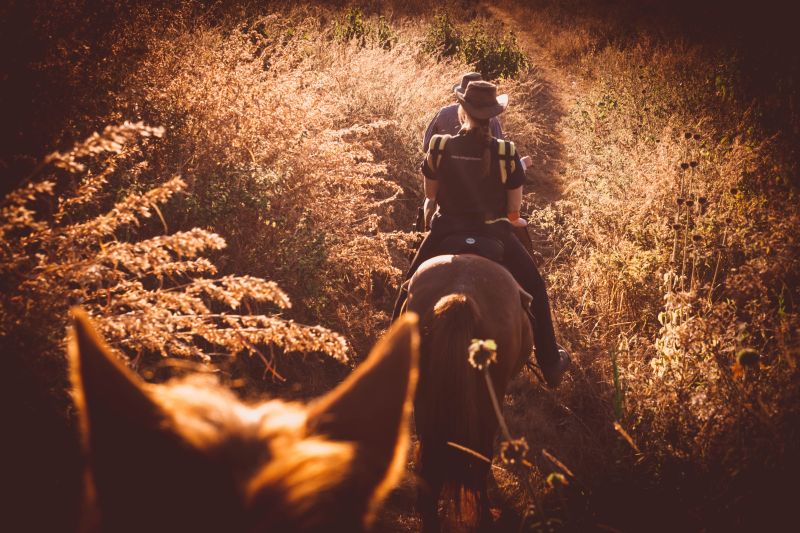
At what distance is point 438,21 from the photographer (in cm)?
1493

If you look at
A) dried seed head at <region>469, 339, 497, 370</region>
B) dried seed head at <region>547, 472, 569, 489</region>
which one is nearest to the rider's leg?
dried seed head at <region>469, 339, 497, 370</region>

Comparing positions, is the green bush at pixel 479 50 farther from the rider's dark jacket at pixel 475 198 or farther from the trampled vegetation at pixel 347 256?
the rider's dark jacket at pixel 475 198

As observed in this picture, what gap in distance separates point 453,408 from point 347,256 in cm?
254

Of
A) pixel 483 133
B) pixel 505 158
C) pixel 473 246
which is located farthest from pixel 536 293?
pixel 483 133

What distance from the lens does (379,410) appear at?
37.1 inches

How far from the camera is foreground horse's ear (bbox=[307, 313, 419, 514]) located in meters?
0.92

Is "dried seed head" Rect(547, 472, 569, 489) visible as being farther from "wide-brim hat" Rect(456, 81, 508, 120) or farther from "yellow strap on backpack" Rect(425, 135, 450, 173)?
"wide-brim hat" Rect(456, 81, 508, 120)

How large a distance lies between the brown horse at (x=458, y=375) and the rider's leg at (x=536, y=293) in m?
0.50

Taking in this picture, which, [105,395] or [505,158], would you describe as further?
[505,158]

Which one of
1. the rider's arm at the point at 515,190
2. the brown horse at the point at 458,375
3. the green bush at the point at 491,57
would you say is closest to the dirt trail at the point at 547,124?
the green bush at the point at 491,57

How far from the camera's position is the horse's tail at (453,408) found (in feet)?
8.46

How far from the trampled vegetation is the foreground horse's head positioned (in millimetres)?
1168

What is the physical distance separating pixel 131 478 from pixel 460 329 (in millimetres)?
1968

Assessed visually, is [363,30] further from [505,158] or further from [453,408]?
[453,408]
